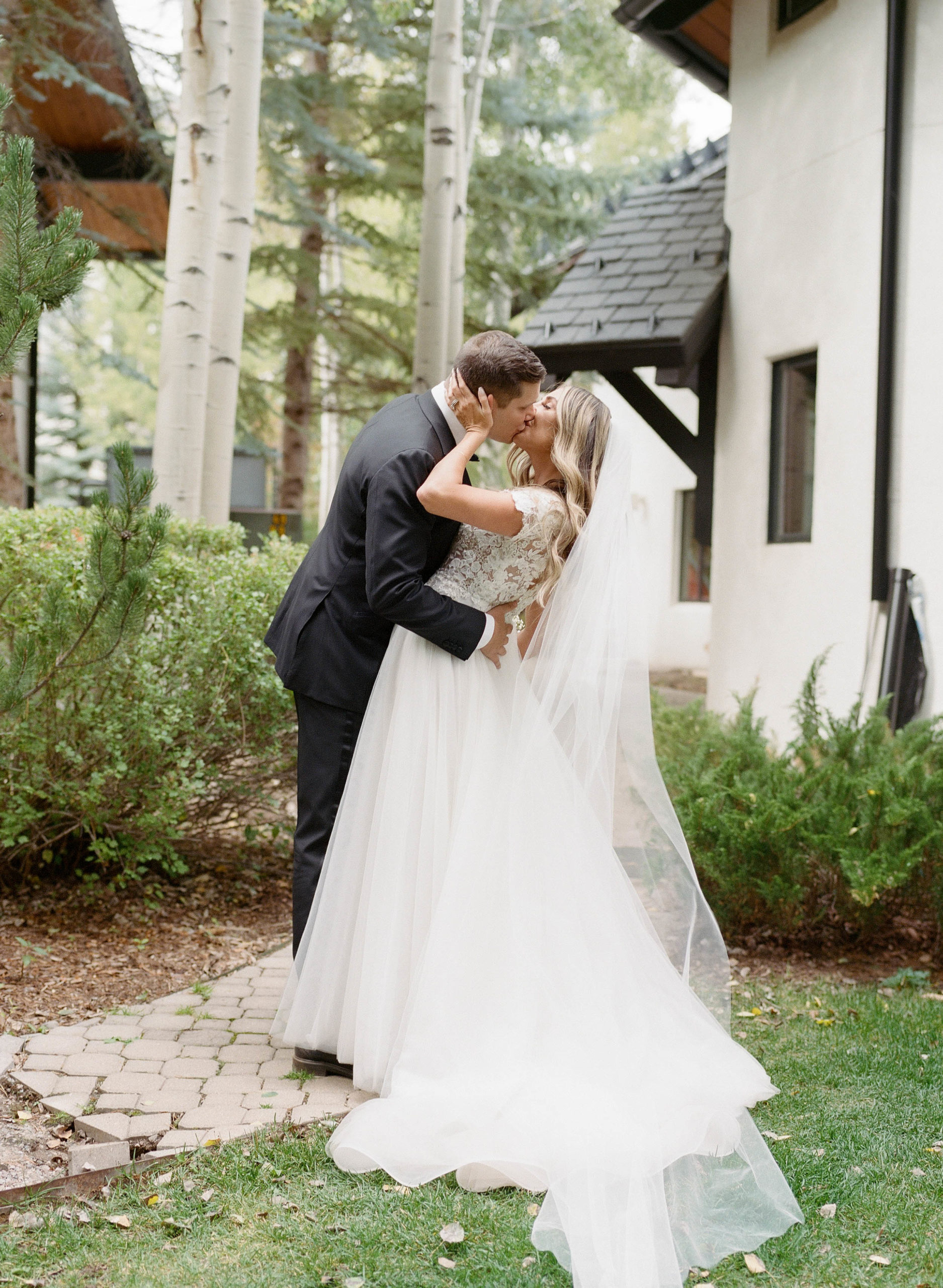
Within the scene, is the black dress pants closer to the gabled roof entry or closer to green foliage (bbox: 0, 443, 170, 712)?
green foliage (bbox: 0, 443, 170, 712)

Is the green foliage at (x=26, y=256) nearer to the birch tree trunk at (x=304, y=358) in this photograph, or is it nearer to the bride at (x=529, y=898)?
the bride at (x=529, y=898)

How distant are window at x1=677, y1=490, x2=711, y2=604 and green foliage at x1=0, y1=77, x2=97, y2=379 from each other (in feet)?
49.8

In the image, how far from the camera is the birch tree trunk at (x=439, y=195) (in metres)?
10.2

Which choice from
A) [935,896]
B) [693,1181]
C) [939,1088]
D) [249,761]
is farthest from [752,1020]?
[249,761]

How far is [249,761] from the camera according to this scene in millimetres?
5641

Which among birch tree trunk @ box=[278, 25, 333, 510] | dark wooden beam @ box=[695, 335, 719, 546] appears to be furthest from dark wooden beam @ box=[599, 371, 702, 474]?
birch tree trunk @ box=[278, 25, 333, 510]

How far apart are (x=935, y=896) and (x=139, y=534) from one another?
367 cm

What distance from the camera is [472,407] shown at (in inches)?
139

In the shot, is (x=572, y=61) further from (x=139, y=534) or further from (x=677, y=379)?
(x=139, y=534)

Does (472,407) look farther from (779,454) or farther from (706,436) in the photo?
(706,436)

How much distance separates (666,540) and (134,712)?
14.6m

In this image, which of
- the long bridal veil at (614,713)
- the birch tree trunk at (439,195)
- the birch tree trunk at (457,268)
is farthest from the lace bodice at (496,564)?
the birch tree trunk at (457,268)

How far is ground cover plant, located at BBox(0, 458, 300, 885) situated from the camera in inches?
188

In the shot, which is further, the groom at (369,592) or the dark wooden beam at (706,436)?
the dark wooden beam at (706,436)
